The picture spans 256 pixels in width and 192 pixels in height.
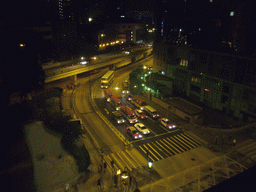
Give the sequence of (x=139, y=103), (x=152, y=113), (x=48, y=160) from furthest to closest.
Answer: (x=139, y=103) < (x=152, y=113) < (x=48, y=160)

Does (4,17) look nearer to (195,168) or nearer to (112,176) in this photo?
(112,176)

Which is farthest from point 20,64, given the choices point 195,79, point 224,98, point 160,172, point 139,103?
point 224,98

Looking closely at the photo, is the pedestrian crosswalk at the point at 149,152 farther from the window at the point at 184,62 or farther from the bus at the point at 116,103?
the window at the point at 184,62

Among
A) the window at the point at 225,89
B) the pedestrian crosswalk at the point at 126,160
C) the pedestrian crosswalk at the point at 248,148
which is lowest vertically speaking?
the pedestrian crosswalk at the point at 126,160

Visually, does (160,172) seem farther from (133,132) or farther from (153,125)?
(153,125)

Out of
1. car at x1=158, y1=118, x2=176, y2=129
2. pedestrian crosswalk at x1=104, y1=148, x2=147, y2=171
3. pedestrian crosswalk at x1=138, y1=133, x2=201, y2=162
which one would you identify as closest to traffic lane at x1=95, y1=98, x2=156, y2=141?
pedestrian crosswalk at x1=138, y1=133, x2=201, y2=162

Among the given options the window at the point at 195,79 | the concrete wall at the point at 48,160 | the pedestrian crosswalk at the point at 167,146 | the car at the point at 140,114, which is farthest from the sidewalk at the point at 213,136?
the concrete wall at the point at 48,160
